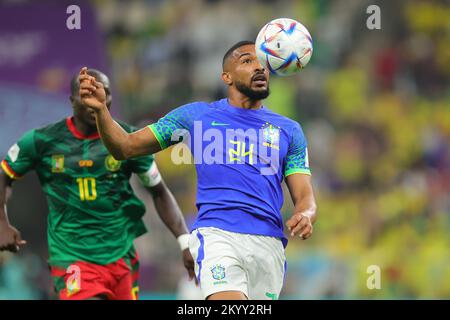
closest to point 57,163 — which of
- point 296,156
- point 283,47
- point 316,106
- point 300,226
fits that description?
point 296,156

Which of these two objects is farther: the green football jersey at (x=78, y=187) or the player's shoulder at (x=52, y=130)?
the player's shoulder at (x=52, y=130)

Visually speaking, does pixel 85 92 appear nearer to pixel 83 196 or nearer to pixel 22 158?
pixel 83 196

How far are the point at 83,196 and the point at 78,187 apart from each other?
3.6 inches

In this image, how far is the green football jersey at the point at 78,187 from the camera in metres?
8.67

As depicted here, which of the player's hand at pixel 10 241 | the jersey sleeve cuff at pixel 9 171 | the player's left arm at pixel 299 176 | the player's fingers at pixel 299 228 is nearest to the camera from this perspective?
the player's fingers at pixel 299 228

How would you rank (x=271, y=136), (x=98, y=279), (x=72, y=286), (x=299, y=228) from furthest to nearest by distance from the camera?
(x=98, y=279)
(x=72, y=286)
(x=271, y=136)
(x=299, y=228)

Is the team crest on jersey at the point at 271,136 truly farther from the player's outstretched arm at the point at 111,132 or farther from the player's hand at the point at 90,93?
the player's hand at the point at 90,93

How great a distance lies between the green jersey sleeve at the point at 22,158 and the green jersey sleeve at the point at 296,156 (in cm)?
246

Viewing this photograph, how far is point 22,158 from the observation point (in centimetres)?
878

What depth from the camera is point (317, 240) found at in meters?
A: 15.1

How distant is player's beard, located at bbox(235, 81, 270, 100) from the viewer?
7.56 metres

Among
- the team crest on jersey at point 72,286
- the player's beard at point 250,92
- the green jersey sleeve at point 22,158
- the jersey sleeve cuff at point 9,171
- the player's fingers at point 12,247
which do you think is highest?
the player's beard at point 250,92

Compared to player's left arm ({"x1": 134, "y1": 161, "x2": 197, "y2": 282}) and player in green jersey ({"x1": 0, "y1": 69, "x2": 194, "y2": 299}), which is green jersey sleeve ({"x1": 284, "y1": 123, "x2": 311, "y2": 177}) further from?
player's left arm ({"x1": 134, "y1": 161, "x2": 197, "y2": 282})

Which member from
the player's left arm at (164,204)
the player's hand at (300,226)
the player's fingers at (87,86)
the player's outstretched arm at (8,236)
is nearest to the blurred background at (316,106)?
the player's left arm at (164,204)
